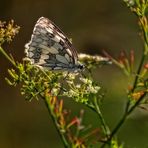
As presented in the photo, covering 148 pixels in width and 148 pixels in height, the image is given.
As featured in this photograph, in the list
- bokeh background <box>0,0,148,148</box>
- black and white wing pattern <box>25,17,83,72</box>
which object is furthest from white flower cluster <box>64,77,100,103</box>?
bokeh background <box>0,0,148,148</box>

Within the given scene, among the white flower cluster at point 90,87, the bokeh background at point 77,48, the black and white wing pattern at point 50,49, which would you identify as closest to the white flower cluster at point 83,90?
the white flower cluster at point 90,87

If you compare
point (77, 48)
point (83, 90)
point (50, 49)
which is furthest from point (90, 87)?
point (77, 48)

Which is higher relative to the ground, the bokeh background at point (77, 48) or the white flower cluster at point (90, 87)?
the white flower cluster at point (90, 87)

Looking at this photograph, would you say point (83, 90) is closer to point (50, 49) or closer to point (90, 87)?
point (90, 87)

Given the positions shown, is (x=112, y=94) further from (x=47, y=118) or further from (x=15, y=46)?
(x=15, y=46)

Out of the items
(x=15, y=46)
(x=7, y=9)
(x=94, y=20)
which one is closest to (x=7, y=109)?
(x=15, y=46)

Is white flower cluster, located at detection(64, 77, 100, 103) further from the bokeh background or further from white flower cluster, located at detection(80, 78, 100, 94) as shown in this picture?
the bokeh background

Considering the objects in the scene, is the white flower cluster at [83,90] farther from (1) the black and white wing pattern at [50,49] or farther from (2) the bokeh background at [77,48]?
(2) the bokeh background at [77,48]
